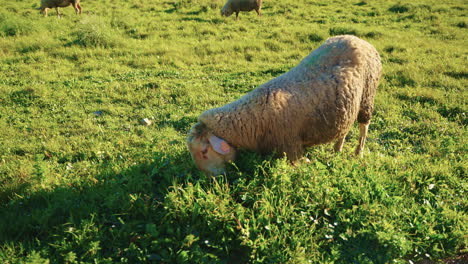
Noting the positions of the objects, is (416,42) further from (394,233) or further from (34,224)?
(34,224)

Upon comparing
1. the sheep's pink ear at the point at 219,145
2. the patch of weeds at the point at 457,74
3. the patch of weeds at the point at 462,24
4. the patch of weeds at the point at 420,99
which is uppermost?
the patch of weeds at the point at 462,24

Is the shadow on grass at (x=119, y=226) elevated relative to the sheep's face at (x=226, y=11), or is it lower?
lower

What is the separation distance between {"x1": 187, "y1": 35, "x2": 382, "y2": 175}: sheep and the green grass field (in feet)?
0.74

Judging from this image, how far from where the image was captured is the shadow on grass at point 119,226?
3.16m

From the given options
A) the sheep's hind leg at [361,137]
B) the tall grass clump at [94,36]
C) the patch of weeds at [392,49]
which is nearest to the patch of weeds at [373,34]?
the patch of weeds at [392,49]

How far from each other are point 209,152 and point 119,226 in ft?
3.97

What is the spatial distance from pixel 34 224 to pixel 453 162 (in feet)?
17.1

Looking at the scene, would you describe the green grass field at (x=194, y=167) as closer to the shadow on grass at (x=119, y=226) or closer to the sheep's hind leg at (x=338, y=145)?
the shadow on grass at (x=119, y=226)

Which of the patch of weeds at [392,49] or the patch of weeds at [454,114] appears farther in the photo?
the patch of weeds at [392,49]

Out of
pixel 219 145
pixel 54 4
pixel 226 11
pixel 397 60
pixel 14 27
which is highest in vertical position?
pixel 54 4

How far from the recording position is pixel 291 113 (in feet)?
13.2

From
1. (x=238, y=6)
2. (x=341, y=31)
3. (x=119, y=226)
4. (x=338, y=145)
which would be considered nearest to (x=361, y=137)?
(x=338, y=145)

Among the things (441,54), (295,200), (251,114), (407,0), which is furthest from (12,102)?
(407,0)

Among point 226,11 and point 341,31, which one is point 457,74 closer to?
point 341,31
